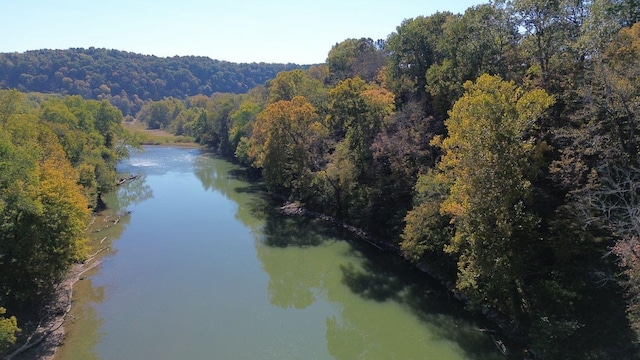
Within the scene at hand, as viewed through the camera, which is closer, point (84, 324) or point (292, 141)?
point (84, 324)

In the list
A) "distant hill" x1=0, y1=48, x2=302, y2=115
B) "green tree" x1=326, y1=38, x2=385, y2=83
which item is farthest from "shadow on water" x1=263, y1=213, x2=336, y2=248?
"distant hill" x1=0, y1=48, x2=302, y2=115

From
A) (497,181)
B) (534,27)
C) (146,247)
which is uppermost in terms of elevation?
(534,27)

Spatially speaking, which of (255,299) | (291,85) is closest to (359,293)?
(255,299)

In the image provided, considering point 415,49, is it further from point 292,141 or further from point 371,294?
point 371,294

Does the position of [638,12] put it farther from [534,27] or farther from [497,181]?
[497,181]

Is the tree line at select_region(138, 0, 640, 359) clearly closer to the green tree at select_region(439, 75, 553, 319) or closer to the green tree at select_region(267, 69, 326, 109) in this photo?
the green tree at select_region(439, 75, 553, 319)

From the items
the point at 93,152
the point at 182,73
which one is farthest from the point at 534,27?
the point at 182,73
